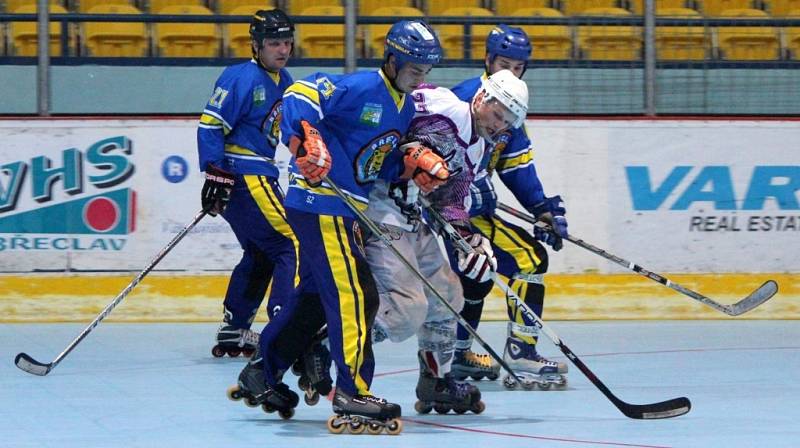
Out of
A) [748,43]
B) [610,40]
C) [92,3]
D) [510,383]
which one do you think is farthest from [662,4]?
[92,3]

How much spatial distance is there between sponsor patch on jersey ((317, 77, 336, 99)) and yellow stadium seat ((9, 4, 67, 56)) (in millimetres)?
3440

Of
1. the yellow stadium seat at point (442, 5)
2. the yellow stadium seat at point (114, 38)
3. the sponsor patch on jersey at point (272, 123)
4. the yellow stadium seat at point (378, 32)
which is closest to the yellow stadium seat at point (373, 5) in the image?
the yellow stadium seat at point (378, 32)

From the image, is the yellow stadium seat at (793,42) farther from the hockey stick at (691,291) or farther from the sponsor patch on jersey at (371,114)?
the sponsor patch on jersey at (371,114)

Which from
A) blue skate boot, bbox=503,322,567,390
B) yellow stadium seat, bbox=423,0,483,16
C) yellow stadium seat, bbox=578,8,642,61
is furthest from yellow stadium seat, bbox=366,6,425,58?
blue skate boot, bbox=503,322,567,390

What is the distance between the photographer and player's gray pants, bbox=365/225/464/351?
4.76m

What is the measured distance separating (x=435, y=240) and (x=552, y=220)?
1041 mm

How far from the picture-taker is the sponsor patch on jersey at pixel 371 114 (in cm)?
464

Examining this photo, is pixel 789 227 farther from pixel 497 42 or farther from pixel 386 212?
pixel 386 212

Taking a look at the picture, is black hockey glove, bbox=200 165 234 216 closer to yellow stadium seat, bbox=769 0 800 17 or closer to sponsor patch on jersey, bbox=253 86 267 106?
sponsor patch on jersey, bbox=253 86 267 106

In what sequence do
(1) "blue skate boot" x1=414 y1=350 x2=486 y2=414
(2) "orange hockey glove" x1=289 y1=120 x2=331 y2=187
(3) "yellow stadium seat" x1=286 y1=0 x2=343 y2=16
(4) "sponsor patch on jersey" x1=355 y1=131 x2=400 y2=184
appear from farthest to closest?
1. (3) "yellow stadium seat" x1=286 y1=0 x2=343 y2=16
2. (1) "blue skate boot" x1=414 y1=350 x2=486 y2=414
3. (4) "sponsor patch on jersey" x1=355 y1=131 x2=400 y2=184
4. (2) "orange hockey glove" x1=289 y1=120 x2=331 y2=187

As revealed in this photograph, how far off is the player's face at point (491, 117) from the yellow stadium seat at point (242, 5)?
10.4ft

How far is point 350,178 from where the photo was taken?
4711 mm

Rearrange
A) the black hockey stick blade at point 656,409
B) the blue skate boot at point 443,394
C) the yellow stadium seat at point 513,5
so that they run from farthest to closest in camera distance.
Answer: the yellow stadium seat at point 513,5 → the blue skate boot at point 443,394 → the black hockey stick blade at point 656,409

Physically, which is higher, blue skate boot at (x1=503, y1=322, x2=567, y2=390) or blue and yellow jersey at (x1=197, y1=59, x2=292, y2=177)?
blue and yellow jersey at (x1=197, y1=59, x2=292, y2=177)
